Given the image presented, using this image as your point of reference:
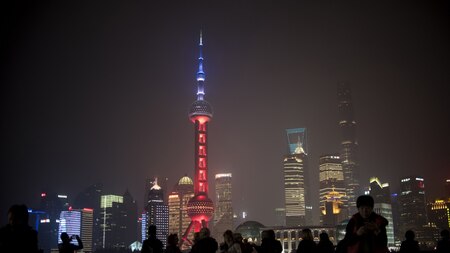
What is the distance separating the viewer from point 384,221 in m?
7.65

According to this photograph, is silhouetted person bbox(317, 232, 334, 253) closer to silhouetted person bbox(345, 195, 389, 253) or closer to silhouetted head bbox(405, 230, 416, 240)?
silhouetted head bbox(405, 230, 416, 240)

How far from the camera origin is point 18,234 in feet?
25.9

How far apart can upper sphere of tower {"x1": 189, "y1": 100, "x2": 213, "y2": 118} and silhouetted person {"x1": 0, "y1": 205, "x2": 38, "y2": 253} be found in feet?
559

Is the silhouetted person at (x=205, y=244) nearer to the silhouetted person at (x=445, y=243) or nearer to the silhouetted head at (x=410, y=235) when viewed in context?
the silhouetted head at (x=410, y=235)

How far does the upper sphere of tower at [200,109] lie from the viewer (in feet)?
586

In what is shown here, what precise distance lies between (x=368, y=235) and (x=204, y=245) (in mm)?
4872

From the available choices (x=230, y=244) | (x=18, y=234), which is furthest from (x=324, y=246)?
(x=18, y=234)

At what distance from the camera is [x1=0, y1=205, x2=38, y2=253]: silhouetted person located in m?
7.80

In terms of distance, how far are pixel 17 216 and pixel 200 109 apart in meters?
171

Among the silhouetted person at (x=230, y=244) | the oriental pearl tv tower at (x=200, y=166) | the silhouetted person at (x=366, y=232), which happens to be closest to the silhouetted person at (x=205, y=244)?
the silhouetted person at (x=230, y=244)

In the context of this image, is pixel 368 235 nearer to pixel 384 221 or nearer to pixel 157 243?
pixel 384 221

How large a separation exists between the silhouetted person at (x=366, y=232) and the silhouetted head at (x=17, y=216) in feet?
16.6

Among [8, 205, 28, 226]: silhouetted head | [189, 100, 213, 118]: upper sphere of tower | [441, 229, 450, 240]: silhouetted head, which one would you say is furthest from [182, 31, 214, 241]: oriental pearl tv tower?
[8, 205, 28, 226]: silhouetted head

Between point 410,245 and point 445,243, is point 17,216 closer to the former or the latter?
point 410,245
